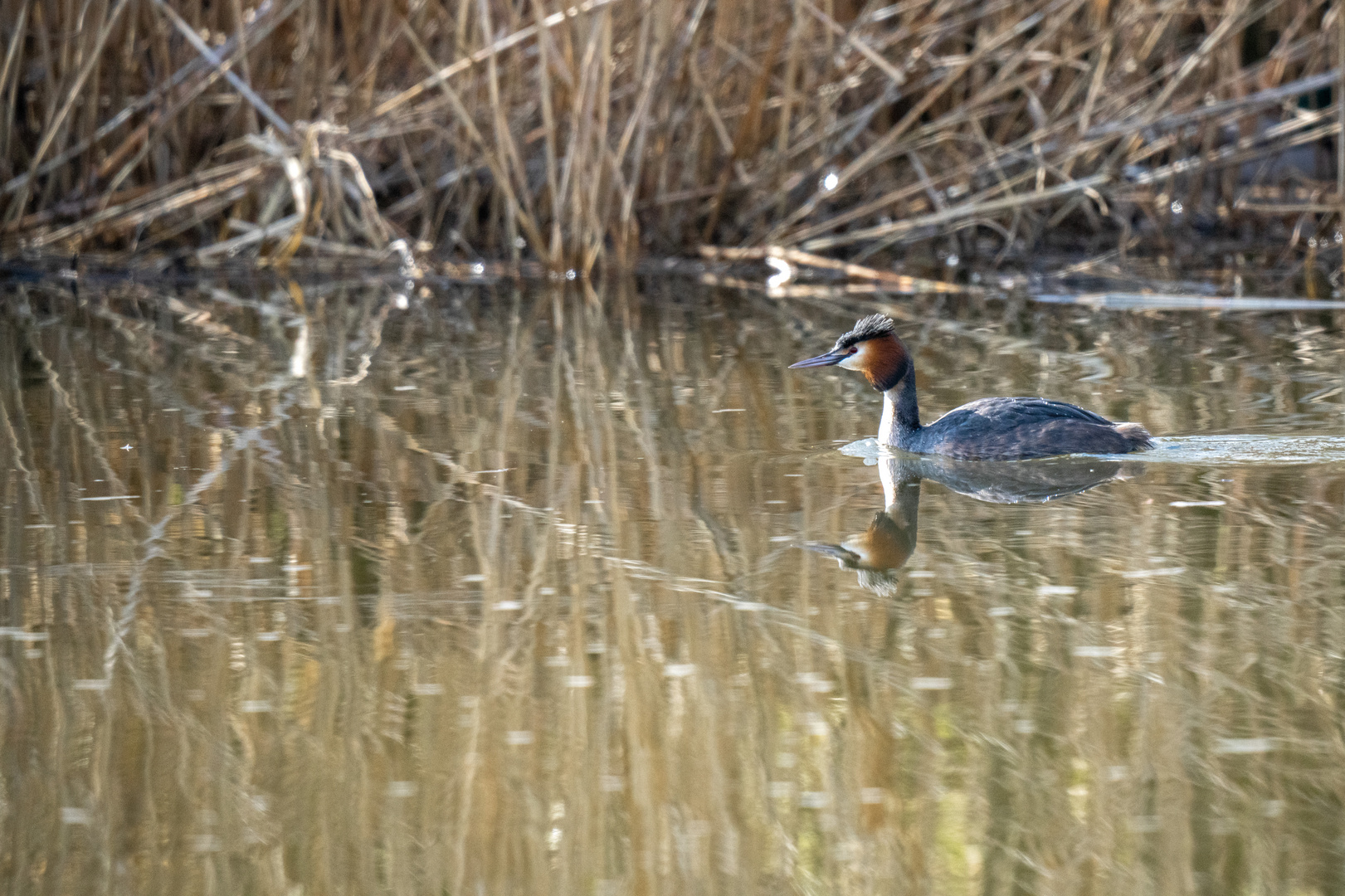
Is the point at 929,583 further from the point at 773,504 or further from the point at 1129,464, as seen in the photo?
the point at 1129,464

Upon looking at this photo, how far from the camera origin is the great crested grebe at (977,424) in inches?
216

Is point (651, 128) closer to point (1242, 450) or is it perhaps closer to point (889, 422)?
point (889, 422)

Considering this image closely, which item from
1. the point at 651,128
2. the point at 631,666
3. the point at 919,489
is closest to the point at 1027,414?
the point at 919,489

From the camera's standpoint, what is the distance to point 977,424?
18.4ft

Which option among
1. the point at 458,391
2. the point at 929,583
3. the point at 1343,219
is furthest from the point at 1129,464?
the point at 1343,219

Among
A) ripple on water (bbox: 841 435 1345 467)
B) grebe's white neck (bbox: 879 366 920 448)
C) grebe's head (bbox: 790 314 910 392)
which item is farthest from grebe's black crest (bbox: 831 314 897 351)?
ripple on water (bbox: 841 435 1345 467)

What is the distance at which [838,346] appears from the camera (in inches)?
241

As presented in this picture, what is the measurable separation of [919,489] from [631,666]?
6.49 ft

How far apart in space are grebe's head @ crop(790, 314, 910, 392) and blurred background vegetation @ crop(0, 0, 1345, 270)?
433 cm

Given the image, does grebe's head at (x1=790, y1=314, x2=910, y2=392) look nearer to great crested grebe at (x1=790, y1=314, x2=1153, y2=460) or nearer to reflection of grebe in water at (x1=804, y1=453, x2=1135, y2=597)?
great crested grebe at (x1=790, y1=314, x2=1153, y2=460)

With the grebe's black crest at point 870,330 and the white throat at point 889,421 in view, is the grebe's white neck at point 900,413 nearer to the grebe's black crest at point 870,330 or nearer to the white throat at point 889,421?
the white throat at point 889,421

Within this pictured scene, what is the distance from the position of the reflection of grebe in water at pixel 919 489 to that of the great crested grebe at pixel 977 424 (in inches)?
1.9

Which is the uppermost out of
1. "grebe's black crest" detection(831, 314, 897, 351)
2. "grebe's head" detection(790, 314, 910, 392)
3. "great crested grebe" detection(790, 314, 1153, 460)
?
"grebe's black crest" detection(831, 314, 897, 351)

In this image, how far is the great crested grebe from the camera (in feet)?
18.0
